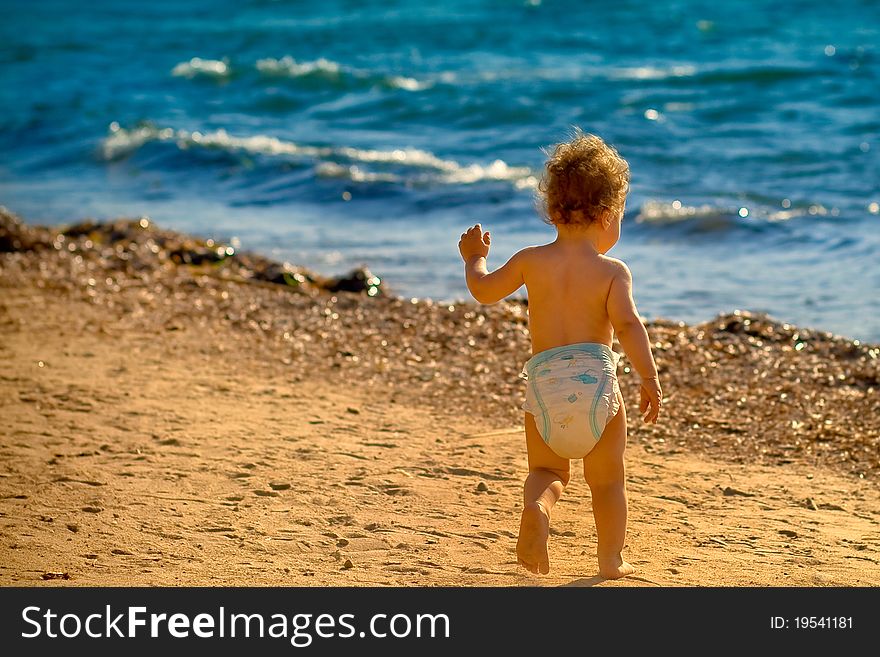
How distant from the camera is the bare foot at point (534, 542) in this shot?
372 centimetres

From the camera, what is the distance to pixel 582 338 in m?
3.95

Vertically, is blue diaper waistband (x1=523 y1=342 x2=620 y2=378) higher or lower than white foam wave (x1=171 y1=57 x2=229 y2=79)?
lower

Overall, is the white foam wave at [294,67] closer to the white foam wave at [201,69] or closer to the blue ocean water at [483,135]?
the blue ocean water at [483,135]

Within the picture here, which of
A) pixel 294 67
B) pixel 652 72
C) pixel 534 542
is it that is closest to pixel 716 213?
pixel 534 542

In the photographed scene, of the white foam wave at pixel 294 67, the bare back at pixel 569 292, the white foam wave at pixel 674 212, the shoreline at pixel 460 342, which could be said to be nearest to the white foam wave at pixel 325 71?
the white foam wave at pixel 294 67

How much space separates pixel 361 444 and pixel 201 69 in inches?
723

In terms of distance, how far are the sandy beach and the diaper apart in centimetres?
47

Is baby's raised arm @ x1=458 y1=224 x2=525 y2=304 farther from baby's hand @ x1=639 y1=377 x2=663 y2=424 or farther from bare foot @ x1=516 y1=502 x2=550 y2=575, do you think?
bare foot @ x1=516 y1=502 x2=550 y2=575

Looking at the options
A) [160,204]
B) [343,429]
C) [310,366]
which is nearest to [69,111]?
[160,204]

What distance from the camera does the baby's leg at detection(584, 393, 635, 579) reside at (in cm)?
392

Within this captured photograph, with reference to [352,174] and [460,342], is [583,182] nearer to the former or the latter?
[460,342]

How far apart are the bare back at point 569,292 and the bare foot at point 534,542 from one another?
0.60 metres

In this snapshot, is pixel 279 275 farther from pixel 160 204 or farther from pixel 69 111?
pixel 69 111

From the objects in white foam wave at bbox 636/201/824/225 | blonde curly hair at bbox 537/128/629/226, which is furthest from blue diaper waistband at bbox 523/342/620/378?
white foam wave at bbox 636/201/824/225
